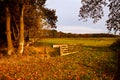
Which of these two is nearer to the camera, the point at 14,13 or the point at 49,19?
the point at 14,13

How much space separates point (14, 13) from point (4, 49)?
5.00m

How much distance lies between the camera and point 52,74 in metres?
22.9

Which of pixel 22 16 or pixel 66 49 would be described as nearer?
pixel 66 49

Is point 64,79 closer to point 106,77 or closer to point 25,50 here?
point 106,77

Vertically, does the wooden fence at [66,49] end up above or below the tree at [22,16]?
below

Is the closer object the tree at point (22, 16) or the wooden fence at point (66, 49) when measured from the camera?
the wooden fence at point (66, 49)

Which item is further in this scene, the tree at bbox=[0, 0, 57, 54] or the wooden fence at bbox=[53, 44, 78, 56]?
the tree at bbox=[0, 0, 57, 54]

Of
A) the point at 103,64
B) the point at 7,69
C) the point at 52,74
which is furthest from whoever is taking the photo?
A: the point at 103,64

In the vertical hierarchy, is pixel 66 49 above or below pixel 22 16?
below

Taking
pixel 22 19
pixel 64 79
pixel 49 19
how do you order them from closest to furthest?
1. pixel 64 79
2. pixel 22 19
3. pixel 49 19

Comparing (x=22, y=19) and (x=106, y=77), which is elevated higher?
(x=22, y=19)

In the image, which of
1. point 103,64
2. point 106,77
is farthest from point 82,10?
point 106,77

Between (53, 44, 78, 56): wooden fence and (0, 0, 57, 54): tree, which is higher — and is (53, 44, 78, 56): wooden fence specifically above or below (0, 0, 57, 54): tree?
below

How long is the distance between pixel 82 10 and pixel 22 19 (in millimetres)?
8511
